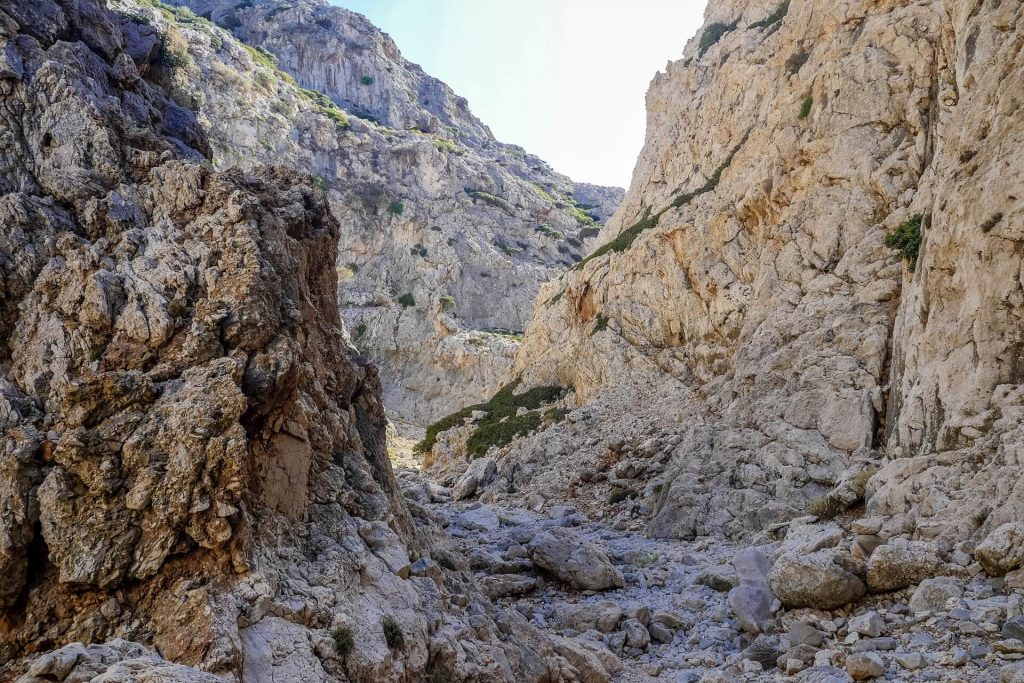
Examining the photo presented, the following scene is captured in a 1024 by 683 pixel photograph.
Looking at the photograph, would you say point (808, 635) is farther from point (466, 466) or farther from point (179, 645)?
point (466, 466)

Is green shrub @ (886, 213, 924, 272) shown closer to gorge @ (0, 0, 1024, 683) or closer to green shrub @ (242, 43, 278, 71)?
gorge @ (0, 0, 1024, 683)

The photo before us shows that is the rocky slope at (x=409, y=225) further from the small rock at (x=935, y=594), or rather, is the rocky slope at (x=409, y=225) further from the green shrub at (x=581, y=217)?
the small rock at (x=935, y=594)

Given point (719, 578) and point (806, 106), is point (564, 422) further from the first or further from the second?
point (806, 106)

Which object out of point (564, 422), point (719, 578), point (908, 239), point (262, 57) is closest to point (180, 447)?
point (719, 578)

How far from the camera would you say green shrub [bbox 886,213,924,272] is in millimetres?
15570

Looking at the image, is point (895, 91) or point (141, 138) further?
point (895, 91)

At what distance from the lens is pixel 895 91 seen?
20.3 meters

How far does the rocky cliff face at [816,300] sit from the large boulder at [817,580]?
145 centimetres

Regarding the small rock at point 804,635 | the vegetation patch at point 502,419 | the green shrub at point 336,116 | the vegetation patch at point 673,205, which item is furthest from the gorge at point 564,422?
the green shrub at point 336,116

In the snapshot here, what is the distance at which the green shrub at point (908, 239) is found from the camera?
15.6m

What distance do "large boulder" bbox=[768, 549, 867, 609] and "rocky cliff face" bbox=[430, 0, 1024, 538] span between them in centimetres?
145

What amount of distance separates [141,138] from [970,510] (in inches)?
592

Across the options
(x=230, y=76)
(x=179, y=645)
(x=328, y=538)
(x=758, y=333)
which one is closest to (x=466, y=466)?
(x=758, y=333)

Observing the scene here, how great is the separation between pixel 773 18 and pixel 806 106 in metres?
15.4
